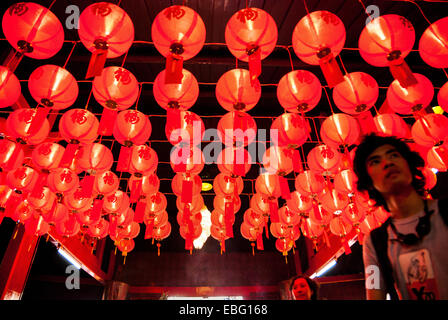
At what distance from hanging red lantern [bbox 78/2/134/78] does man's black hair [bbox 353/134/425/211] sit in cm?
192

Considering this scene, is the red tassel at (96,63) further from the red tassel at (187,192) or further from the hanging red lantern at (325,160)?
the hanging red lantern at (325,160)

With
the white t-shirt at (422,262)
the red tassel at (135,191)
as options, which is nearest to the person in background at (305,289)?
the white t-shirt at (422,262)

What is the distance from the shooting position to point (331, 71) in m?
2.17

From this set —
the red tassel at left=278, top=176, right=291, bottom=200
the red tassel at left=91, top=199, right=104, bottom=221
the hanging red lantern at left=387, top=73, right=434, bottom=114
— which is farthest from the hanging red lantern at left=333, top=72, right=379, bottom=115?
the red tassel at left=91, top=199, right=104, bottom=221

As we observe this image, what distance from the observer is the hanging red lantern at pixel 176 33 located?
2150 millimetres

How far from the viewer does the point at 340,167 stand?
3924 millimetres

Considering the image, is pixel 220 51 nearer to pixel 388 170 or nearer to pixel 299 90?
pixel 299 90

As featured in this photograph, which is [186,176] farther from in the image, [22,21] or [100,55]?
[22,21]

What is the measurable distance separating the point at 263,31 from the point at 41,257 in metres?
9.86

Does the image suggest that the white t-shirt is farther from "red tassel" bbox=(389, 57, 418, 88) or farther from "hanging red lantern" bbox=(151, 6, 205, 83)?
"hanging red lantern" bbox=(151, 6, 205, 83)

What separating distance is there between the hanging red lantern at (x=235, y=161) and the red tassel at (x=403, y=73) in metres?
1.75

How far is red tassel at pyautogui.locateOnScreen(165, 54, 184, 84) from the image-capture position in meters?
2.11
